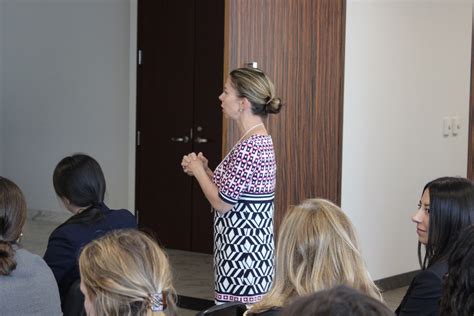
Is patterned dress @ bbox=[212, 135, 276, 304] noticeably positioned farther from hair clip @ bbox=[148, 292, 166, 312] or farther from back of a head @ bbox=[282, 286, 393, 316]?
back of a head @ bbox=[282, 286, 393, 316]

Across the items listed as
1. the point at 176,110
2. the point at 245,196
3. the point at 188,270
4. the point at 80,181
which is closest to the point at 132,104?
the point at 176,110

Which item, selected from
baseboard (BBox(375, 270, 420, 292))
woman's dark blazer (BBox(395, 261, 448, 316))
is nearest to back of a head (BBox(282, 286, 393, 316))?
woman's dark blazer (BBox(395, 261, 448, 316))

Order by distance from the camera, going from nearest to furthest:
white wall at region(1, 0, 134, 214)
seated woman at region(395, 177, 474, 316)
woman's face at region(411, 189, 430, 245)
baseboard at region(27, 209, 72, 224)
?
1. seated woman at region(395, 177, 474, 316)
2. woman's face at region(411, 189, 430, 245)
3. white wall at region(1, 0, 134, 214)
4. baseboard at region(27, 209, 72, 224)

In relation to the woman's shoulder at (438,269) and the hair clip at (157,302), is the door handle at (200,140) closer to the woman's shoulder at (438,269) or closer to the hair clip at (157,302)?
the woman's shoulder at (438,269)

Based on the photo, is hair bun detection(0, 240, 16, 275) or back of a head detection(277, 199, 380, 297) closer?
back of a head detection(277, 199, 380, 297)

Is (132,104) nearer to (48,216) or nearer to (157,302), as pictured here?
(48,216)

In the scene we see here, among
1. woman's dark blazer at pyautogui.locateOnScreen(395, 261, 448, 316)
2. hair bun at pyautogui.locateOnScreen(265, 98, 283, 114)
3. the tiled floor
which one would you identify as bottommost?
the tiled floor

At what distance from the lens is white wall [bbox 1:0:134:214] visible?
809cm

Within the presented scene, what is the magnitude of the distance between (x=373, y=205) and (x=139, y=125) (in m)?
2.56

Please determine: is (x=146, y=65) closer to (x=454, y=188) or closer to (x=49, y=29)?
(x=49, y=29)

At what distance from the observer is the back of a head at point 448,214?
2.79m

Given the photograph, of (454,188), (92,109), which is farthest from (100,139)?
(454,188)

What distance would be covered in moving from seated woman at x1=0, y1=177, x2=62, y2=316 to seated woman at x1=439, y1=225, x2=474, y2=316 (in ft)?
4.21

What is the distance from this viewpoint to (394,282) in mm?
6316
